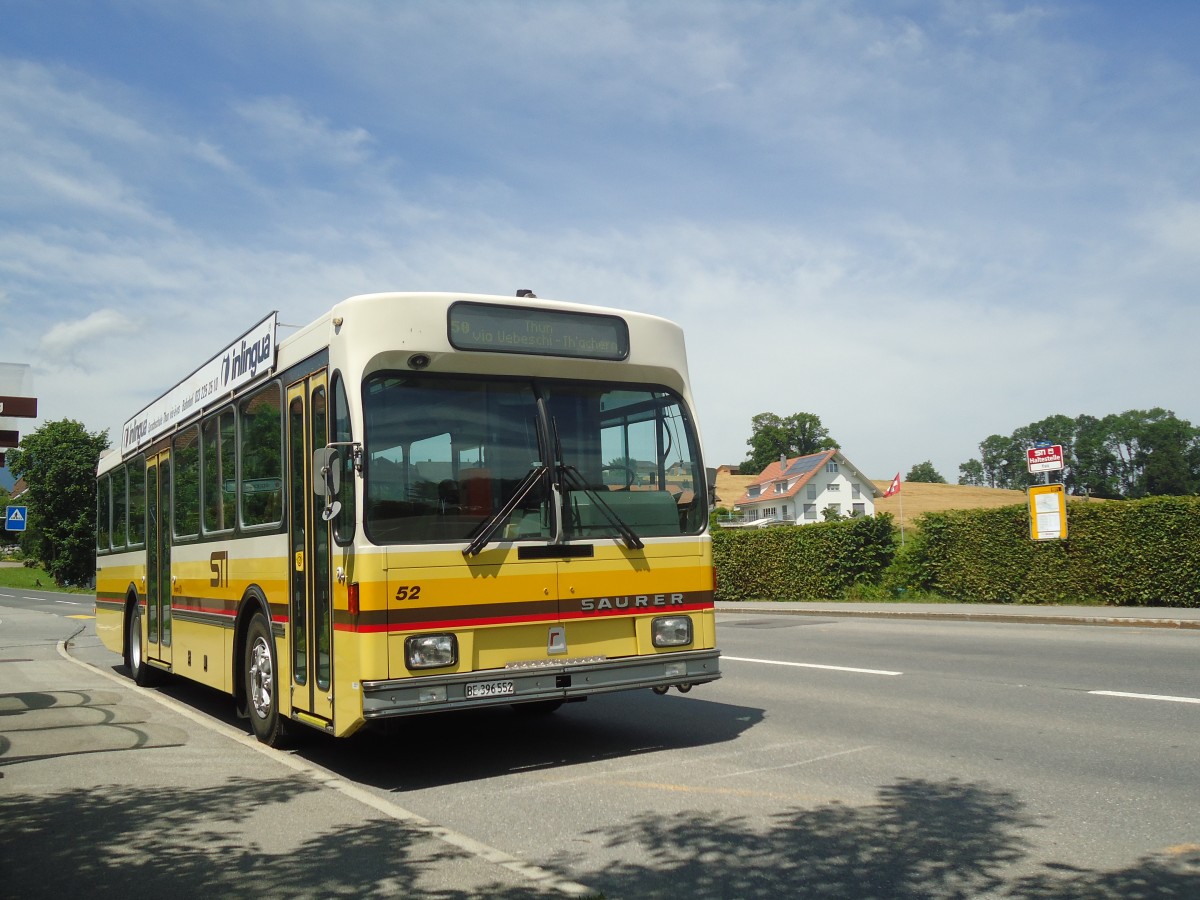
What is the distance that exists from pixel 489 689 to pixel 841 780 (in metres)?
2.29

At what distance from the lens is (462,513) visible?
7.40 metres

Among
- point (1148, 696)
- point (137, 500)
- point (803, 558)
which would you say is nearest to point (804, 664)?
point (1148, 696)

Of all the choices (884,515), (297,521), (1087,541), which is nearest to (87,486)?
(884,515)

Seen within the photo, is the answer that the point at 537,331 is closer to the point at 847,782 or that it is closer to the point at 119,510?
the point at 847,782

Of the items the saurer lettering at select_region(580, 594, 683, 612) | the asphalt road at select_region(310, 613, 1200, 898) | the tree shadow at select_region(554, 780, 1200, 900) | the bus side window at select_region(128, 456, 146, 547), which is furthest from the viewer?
the bus side window at select_region(128, 456, 146, 547)

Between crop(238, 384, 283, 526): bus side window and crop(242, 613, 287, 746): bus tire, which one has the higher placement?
crop(238, 384, 283, 526): bus side window

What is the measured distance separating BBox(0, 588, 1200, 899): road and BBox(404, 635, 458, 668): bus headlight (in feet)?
2.70

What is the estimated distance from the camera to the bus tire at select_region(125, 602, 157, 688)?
1364 cm

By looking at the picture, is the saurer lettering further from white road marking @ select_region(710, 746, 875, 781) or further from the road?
white road marking @ select_region(710, 746, 875, 781)

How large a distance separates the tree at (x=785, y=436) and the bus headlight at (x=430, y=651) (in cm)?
12047

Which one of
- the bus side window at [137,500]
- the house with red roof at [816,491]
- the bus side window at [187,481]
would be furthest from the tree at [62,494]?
the bus side window at [187,481]

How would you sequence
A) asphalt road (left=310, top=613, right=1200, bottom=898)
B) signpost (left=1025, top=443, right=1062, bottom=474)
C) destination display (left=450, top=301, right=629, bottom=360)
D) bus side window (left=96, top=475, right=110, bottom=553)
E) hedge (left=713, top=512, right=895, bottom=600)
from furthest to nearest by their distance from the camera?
hedge (left=713, top=512, right=895, bottom=600) < signpost (left=1025, top=443, right=1062, bottom=474) < bus side window (left=96, top=475, right=110, bottom=553) < destination display (left=450, top=301, right=629, bottom=360) < asphalt road (left=310, top=613, right=1200, bottom=898)

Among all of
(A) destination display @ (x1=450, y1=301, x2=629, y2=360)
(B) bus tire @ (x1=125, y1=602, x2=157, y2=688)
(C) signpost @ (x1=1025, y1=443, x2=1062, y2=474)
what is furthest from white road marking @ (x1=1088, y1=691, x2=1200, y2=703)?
(C) signpost @ (x1=1025, y1=443, x2=1062, y2=474)

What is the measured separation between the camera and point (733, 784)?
6.96 meters
